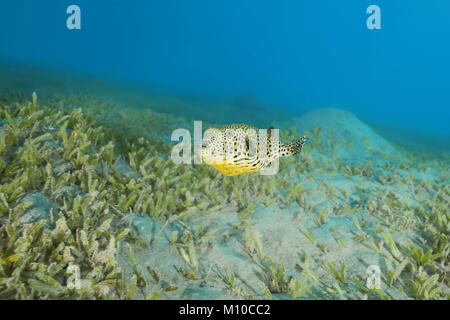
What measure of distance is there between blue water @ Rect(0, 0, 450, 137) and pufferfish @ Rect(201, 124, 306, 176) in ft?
259

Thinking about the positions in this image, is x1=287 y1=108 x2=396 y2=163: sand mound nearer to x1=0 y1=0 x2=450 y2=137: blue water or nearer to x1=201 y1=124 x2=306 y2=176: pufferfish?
x1=201 y1=124 x2=306 y2=176: pufferfish

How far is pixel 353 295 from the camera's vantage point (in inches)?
109

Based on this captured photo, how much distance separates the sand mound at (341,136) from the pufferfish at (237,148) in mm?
5515

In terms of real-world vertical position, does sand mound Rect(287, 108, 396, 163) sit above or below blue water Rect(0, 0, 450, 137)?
below

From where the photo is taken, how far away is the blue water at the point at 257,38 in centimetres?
8856

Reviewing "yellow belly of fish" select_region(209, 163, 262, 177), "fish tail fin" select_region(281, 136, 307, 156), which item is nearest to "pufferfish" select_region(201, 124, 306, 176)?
"yellow belly of fish" select_region(209, 163, 262, 177)

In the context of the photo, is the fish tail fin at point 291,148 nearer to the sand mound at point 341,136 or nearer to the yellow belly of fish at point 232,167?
the yellow belly of fish at point 232,167

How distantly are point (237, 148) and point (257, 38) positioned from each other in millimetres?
149174

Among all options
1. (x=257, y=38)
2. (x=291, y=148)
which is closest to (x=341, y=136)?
(x=291, y=148)

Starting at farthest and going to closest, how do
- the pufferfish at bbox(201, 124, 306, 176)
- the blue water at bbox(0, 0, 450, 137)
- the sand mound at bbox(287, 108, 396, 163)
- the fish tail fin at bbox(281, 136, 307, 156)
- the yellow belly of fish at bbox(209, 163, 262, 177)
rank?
1. the blue water at bbox(0, 0, 450, 137)
2. the sand mound at bbox(287, 108, 396, 163)
3. the fish tail fin at bbox(281, 136, 307, 156)
4. the yellow belly of fish at bbox(209, 163, 262, 177)
5. the pufferfish at bbox(201, 124, 306, 176)

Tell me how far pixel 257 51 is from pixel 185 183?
13156 centimetres

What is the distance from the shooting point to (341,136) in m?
9.11

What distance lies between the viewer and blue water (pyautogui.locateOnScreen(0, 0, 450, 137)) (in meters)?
88.6

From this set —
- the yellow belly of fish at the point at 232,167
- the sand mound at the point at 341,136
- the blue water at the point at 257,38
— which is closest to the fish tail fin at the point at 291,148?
the yellow belly of fish at the point at 232,167
